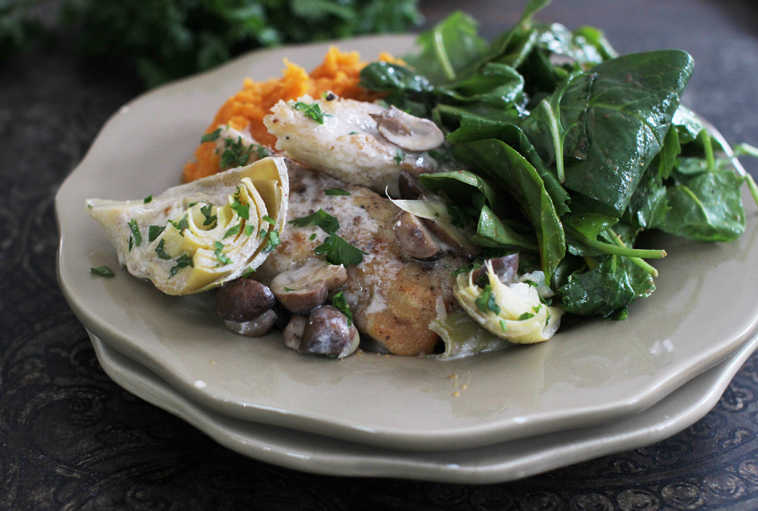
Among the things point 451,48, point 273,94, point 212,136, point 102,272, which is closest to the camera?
point 102,272

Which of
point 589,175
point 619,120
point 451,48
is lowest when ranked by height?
point 451,48

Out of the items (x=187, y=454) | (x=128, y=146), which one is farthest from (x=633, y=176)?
(x=128, y=146)

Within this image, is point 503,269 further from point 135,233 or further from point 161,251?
point 135,233

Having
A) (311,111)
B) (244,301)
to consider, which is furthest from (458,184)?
(244,301)

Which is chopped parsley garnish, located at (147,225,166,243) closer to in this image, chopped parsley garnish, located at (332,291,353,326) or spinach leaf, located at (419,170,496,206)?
chopped parsley garnish, located at (332,291,353,326)

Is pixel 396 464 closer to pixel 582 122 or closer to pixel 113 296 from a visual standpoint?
pixel 113 296

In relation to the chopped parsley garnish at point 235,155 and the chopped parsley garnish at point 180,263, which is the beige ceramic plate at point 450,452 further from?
the chopped parsley garnish at point 235,155

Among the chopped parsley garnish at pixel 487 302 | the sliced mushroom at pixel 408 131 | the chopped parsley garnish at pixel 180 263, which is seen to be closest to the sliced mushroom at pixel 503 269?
the chopped parsley garnish at pixel 487 302
